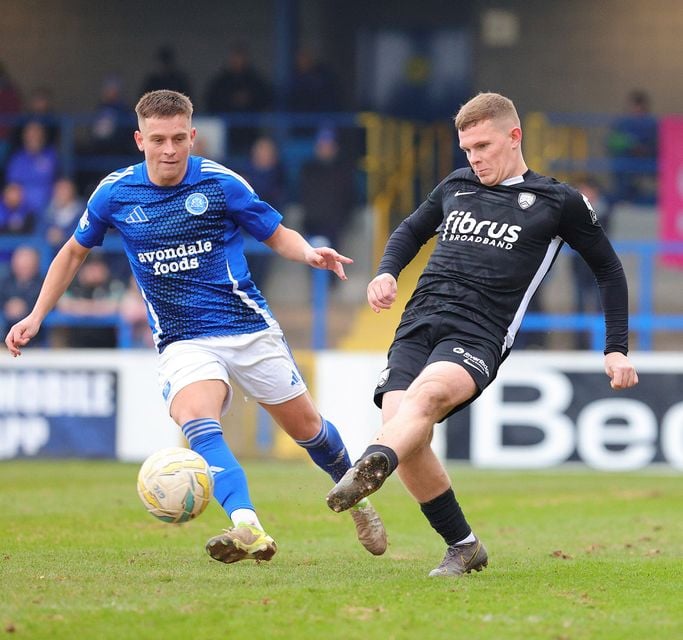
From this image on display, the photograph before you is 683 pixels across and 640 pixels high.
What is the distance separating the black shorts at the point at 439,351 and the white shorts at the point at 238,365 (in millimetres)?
717

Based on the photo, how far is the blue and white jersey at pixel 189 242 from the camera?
267 inches

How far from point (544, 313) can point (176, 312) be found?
35.2 feet

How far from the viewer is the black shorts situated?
20.4 ft

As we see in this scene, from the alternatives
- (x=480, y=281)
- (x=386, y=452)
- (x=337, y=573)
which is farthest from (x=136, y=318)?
(x=386, y=452)

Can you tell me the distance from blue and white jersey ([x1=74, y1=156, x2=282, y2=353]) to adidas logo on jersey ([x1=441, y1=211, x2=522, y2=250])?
0.98m

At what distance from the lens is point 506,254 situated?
21.1 ft

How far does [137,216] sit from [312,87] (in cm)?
1401

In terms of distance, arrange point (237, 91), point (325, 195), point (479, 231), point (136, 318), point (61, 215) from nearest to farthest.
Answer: point (479, 231) < point (136, 318) < point (61, 215) < point (325, 195) < point (237, 91)

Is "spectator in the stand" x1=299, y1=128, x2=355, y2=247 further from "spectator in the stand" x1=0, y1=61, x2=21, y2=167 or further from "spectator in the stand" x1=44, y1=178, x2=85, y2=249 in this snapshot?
"spectator in the stand" x1=0, y1=61, x2=21, y2=167

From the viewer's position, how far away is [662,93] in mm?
22641

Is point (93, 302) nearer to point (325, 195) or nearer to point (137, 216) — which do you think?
point (325, 195)

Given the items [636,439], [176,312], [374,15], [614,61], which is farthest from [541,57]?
[176,312]

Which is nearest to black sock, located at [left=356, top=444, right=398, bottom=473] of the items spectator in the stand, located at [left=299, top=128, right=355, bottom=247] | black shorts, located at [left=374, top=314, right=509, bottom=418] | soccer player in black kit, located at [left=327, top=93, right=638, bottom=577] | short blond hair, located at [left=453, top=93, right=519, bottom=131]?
soccer player in black kit, located at [left=327, top=93, right=638, bottom=577]

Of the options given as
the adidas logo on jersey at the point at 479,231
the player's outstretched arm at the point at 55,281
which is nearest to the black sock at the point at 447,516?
the adidas logo on jersey at the point at 479,231
